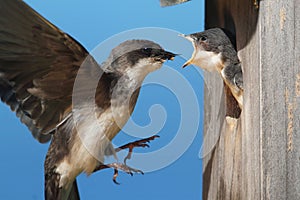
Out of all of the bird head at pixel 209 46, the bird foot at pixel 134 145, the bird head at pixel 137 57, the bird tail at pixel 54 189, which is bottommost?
the bird tail at pixel 54 189

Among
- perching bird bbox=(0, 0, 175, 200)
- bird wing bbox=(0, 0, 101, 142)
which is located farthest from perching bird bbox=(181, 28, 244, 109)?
bird wing bbox=(0, 0, 101, 142)

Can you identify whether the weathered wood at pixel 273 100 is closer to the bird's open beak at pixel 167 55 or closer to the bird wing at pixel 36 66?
the bird's open beak at pixel 167 55

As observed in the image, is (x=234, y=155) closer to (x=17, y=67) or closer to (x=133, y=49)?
(x=133, y=49)

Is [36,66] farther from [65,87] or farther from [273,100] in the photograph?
[273,100]

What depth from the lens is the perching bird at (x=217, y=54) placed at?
1477mm

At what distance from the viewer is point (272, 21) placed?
48.5 inches

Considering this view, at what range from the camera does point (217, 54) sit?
152 centimetres

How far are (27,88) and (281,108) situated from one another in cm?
71

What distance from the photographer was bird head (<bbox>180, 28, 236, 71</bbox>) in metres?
1.51

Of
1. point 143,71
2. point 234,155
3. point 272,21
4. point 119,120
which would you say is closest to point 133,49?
point 143,71

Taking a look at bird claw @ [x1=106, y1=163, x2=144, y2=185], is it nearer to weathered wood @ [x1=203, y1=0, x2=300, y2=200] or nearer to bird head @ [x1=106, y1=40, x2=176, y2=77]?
bird head @ [x1=106, y1=40, x2=176, y2=77]

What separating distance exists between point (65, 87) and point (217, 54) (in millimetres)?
405

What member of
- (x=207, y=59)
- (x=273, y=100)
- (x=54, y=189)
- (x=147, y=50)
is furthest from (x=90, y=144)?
(x=273, y=100)

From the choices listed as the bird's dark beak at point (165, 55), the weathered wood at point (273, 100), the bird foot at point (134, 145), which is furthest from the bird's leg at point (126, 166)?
the weathered wood at point (273, 100)
